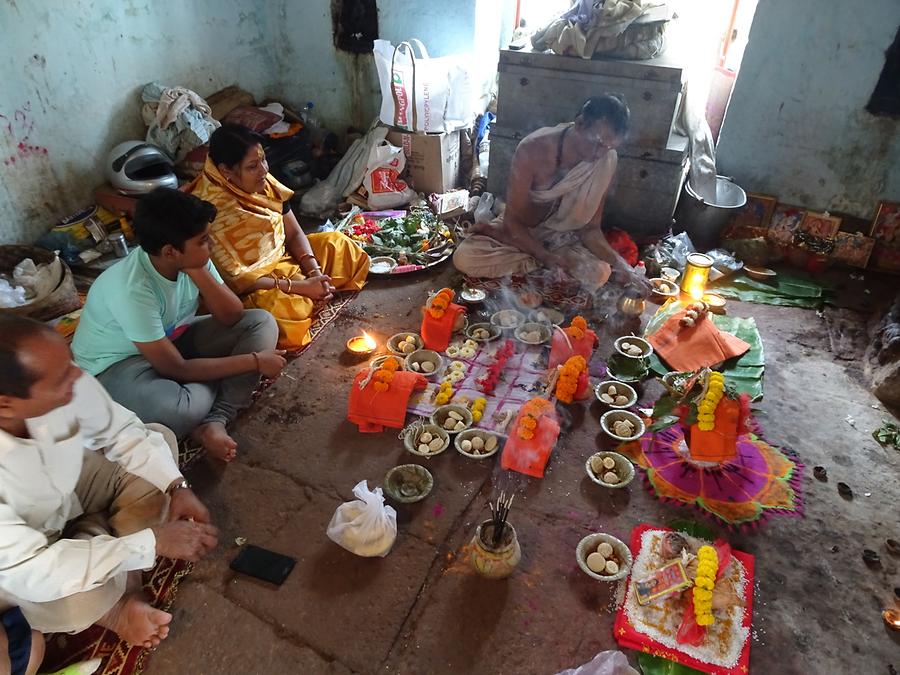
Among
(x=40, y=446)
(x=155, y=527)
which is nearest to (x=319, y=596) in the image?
(x=155, y=527)

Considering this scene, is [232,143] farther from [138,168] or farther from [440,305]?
[138,168]

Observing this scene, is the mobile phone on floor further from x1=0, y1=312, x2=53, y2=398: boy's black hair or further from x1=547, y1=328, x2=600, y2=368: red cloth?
x1=547, y1=328, x2=600, y2=368: red cloth

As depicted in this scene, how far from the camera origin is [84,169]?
4668 mm

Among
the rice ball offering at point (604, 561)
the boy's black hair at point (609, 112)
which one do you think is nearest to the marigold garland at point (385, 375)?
the rice ball offering at point (604, 561)

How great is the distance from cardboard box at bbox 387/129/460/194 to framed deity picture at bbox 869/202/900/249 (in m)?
3.56

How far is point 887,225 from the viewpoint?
14.8 feet

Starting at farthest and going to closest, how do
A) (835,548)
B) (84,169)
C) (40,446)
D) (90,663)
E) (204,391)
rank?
(84,169) < (204,391) < (835,548) < (90,663) < (40,446)

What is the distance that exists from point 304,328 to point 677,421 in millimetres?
2184

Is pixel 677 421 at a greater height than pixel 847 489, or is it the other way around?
pixel 677 421

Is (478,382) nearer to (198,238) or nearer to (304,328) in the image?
(304,328)

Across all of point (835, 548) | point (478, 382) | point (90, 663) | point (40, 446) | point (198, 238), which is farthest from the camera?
point (478, 382)

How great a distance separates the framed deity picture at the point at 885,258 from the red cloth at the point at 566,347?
2.86m

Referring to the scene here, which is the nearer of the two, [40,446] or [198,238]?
[40,446]

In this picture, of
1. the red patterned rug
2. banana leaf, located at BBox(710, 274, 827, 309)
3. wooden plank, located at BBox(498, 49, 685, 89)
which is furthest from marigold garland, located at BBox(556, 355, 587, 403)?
wooden plank, located at BBox(498, 49, 685, 89)
